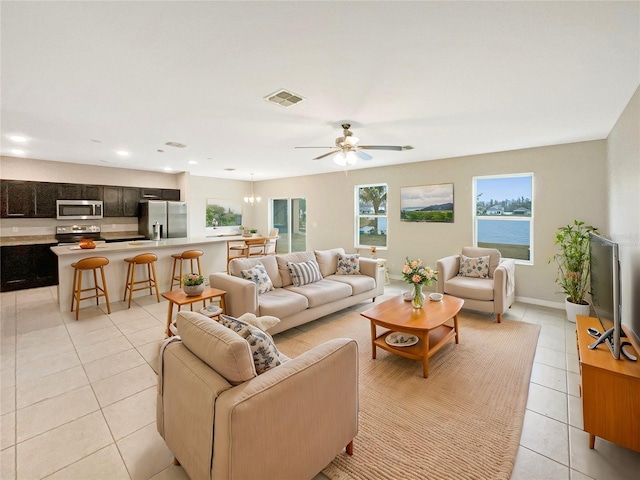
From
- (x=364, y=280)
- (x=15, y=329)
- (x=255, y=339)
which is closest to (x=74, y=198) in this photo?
(x=15, y=329)

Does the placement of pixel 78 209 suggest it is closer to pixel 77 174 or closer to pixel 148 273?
pixel 77 174

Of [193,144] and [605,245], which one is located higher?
[193,144]

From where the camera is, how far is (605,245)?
7.09 ft

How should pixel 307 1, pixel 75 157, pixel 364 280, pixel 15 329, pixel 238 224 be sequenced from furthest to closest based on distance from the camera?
pixel 238 224, pixel 75 157, pixel 364 280, pixel 15 329, pixel 307 1

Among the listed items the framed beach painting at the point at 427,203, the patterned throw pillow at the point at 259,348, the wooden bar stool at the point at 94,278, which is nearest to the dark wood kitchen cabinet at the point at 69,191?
the wooden bar stool at the point at 94,278

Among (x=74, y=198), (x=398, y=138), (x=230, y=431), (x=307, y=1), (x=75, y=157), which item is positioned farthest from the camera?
(x=74, y=198)

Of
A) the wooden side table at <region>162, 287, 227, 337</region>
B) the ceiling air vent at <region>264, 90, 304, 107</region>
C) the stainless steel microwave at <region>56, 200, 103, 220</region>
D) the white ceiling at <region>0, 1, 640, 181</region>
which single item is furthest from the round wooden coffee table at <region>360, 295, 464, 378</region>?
the stainless steel microwave at <region>56, 200, 103, 220</region>

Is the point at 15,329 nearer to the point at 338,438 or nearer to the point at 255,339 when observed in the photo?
the point at 255,339

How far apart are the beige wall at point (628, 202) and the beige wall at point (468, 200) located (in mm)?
852

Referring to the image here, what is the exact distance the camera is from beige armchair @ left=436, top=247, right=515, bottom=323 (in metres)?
3.89

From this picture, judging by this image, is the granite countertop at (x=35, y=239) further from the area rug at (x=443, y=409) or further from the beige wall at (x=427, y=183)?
the area rug at (x=443, y=409)

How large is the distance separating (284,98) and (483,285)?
3521 millimetres

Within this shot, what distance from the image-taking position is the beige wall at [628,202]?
2.44 meters

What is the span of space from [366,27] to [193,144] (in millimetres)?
3723
